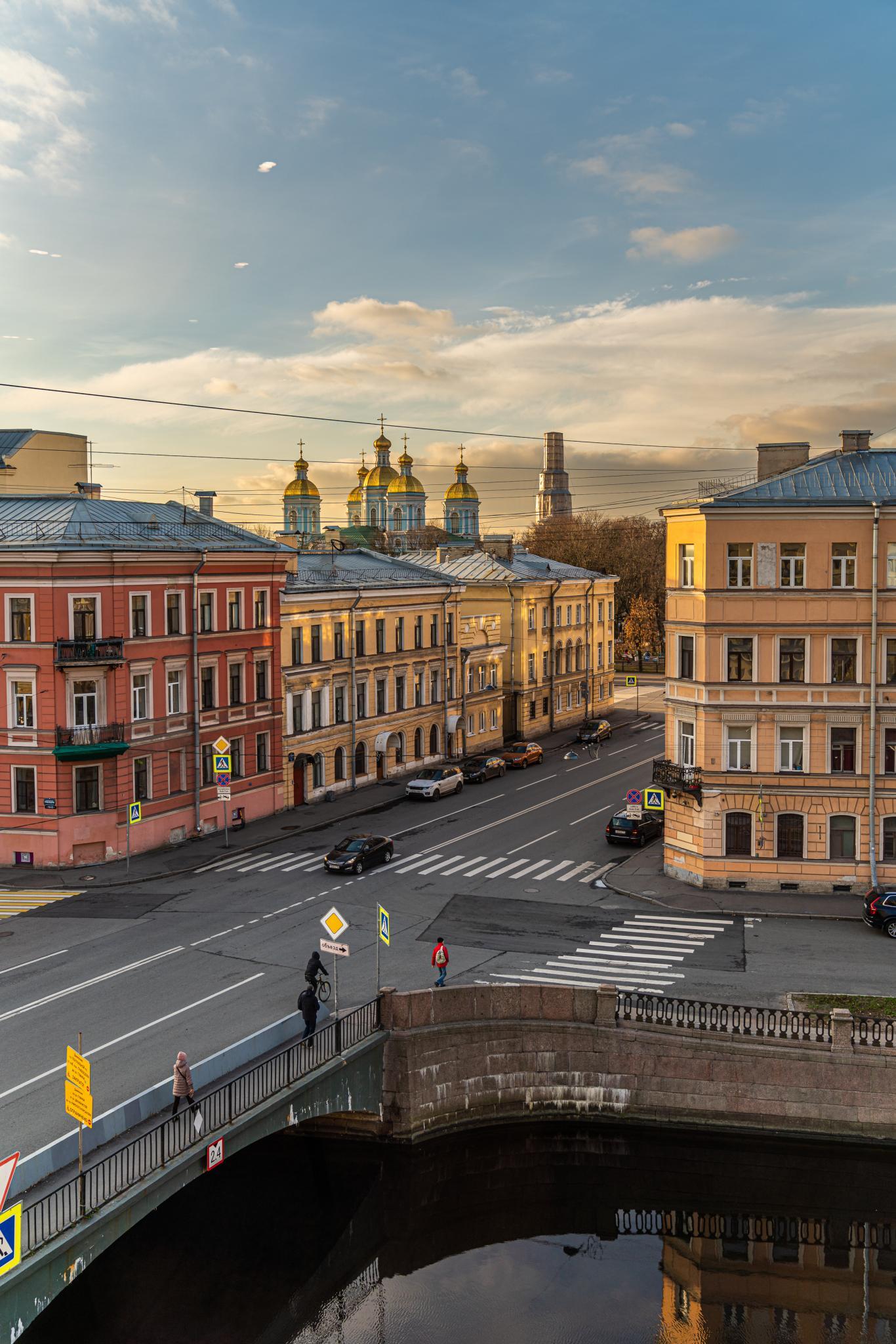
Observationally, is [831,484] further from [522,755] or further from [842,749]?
[522,755]

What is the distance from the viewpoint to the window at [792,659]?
3769 cm

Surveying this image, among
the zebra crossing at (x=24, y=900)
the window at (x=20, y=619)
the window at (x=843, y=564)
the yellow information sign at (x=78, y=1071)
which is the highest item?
the window at (x=843, y=564)

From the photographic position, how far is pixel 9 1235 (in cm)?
1462

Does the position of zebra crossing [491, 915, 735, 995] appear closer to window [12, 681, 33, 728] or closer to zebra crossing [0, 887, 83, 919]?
zebra crossing [0, 887, 83, 919]

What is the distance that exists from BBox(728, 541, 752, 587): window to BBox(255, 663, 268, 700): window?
812 inches

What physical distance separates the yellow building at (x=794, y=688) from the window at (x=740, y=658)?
4cm

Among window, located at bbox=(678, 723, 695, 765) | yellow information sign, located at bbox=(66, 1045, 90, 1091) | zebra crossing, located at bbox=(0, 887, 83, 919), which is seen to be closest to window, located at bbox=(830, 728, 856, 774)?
window, located at bbox=(678, 723, 695, 765)

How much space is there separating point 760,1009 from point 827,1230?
4451 mm

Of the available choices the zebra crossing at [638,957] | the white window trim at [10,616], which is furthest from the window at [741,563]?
the white window trim at [10,616]

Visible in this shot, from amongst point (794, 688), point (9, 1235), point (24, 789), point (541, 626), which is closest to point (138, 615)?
point (24, 789)

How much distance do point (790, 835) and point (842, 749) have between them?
322 cm

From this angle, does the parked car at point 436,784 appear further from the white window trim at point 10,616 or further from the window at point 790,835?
the white window trim at point 10,616

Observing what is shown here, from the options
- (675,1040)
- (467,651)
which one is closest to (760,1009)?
(675,1040)

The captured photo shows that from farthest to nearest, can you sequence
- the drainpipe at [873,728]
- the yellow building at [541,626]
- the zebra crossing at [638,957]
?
the yellow building at [541,626] → the drainpipe at [873,728] → the zebra crossing at [638,957]
